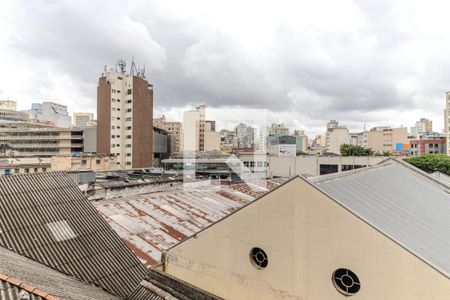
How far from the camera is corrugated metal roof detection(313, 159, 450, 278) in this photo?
561cm

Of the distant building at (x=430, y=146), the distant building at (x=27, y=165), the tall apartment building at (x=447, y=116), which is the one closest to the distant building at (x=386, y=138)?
the distant building at (x=430, y=146)

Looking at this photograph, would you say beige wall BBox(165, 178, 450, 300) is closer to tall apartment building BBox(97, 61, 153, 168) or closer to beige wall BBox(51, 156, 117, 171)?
beige wall BBox(51, 156, 117, 171)

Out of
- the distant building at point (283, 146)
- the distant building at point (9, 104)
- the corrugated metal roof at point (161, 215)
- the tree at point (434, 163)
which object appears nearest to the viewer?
the corrugated metal roof at point (161, 215)

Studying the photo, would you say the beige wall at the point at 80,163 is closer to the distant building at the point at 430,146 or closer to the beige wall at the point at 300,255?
the beige wall at the point at 300,255

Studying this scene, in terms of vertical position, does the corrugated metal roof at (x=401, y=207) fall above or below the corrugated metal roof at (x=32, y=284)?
above

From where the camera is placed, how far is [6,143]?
66625mm

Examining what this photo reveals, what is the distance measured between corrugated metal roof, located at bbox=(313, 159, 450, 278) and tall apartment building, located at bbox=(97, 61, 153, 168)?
51675mm

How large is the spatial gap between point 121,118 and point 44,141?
20.1 m

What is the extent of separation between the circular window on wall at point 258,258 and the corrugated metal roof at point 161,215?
16.1 feet

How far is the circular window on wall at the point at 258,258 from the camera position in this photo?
6.57 m

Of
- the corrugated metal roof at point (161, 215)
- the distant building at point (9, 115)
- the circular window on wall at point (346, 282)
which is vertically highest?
the distant building at point (9, 115)

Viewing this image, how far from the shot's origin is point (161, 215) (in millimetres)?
14906

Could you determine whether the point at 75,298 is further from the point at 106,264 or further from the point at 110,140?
the point at 110,140

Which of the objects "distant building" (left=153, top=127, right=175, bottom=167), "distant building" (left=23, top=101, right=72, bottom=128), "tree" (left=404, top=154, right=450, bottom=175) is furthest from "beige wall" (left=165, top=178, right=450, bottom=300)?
"distant building" (left=23, top=101, right=72, bottom=128)
